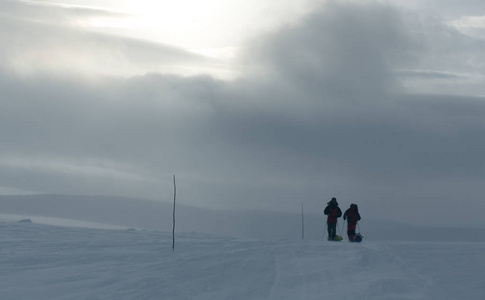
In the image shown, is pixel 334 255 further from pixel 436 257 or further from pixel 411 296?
pixel 411 296

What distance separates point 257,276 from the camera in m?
14.2

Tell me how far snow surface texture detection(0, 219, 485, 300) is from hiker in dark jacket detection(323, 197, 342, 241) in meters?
6.22

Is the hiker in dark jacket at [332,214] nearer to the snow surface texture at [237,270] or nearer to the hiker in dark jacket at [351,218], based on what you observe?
the hiker in dark jacket at [351,218]

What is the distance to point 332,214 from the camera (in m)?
24.9

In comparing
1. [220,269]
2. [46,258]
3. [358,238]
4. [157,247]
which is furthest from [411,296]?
[358,238]

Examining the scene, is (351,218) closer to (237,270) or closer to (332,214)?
(332,214)

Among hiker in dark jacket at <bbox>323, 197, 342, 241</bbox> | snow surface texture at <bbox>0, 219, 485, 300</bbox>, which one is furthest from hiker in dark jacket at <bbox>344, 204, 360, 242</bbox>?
snow surface texture at <bbox>0, 219, 485, 300</bbox>

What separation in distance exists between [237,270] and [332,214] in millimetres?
10901

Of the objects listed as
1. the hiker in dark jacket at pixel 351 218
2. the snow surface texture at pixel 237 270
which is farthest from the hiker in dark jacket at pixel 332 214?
the snow surface texture at pixel 237 270

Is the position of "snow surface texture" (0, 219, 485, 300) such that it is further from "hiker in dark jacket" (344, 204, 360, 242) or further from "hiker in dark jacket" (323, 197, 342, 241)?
"hiker in dark jacket" (344, 204, 360, 242)

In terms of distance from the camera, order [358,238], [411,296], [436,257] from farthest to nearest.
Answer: [358,238] < [436,257] < [411,296]

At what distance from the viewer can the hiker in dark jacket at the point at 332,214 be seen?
24891 millimetres

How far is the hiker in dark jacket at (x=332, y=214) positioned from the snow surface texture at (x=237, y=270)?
245 inches

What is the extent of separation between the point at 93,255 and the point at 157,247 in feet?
6.76
